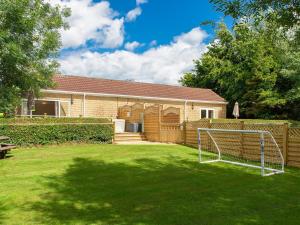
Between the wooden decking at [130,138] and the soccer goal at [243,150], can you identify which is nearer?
the soccer goal at [243,150]

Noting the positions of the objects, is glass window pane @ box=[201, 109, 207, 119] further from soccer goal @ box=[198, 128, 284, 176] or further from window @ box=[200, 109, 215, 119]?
soccer goal @ box=[198, 128, 284, 176]

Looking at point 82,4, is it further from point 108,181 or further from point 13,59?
point 108,181

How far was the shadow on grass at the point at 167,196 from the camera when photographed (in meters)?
6.06

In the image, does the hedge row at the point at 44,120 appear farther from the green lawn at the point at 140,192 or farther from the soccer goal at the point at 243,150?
the soccer goal at the point at 243,150

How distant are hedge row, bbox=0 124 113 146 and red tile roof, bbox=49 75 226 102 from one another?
546 centimetres

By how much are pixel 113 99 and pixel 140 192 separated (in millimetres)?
17596

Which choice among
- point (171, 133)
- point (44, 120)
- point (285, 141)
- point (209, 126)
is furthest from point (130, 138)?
point (285, 141)

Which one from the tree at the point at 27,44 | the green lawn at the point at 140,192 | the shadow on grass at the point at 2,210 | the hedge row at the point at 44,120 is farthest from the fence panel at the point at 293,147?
the tree at the point at 27,44

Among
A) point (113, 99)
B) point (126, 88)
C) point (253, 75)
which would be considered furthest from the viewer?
point (253, 75)

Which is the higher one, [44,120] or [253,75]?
[253,75]

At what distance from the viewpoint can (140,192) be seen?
26.0ft

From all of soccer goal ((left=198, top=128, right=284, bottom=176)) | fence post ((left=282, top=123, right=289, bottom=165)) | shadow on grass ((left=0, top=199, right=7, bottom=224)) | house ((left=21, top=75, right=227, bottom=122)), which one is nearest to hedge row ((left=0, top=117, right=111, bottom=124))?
house ((left=21, top=75, right=227, bottom=122))

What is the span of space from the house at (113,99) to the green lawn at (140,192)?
32.2 ft

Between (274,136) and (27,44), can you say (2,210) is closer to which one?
(274,136)
